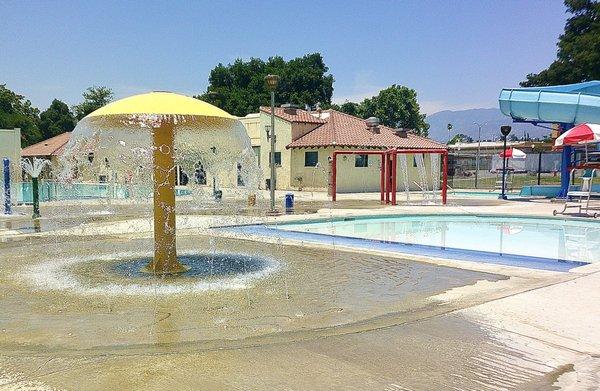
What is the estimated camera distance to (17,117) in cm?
6219

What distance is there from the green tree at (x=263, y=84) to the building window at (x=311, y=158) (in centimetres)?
2268

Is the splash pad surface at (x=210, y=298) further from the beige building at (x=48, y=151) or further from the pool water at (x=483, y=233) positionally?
the beige building at (x=48, y=151)

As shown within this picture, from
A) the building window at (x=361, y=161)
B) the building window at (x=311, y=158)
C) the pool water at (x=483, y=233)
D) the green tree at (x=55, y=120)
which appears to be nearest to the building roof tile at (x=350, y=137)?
the building window at (x=311, y=158)

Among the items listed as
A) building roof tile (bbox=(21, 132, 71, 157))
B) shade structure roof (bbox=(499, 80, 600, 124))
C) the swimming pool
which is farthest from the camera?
building roof tile (bbox=(21, 132, 71, 157))

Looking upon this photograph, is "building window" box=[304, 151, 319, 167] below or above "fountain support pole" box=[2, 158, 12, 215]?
above

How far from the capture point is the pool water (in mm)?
11766

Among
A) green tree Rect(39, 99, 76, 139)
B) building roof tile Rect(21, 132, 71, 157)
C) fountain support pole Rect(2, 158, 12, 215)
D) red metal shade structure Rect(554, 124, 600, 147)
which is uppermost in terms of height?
green tree Rect(39, 99, 76, 139)

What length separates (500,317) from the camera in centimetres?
603

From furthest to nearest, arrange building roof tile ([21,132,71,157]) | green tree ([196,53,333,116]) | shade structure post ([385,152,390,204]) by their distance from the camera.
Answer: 1. green tree ([196,53,333,116])
2. building roof tile ([21,132,71,157])
3. shade structure post ([385,152,390,204])

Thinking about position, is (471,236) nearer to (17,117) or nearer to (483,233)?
(483,233)

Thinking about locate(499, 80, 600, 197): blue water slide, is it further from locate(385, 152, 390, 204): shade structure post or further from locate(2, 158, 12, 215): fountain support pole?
locate(2, 158, 12, 215): fountain support pole

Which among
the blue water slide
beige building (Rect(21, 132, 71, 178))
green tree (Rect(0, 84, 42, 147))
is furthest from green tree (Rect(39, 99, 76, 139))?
the blue water slide

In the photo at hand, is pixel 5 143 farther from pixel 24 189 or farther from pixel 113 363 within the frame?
pixel 113 363

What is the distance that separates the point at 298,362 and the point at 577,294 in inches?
176
